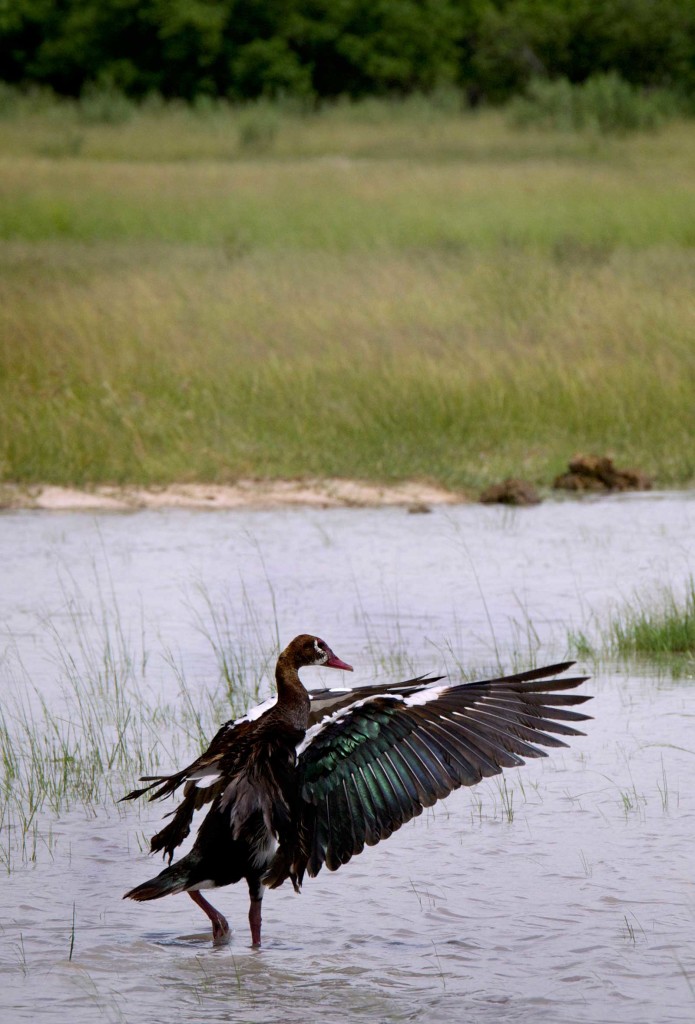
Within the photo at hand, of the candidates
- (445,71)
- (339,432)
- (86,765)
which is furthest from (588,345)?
(445,71)

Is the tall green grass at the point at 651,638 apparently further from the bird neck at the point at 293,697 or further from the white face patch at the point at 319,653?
the bird neck at the point at 293,697

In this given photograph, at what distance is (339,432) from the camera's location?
1192 cm

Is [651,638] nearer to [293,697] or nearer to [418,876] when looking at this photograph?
[418,876]

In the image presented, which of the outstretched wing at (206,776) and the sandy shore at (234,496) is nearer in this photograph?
the outstretched wing at (206,776)

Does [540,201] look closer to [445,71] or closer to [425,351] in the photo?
[425,351]

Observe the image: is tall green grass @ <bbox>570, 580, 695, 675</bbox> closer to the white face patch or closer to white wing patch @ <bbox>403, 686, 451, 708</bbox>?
the white face patch

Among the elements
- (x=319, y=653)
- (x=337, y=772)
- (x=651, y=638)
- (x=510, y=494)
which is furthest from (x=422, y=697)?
(x=510, y=494)

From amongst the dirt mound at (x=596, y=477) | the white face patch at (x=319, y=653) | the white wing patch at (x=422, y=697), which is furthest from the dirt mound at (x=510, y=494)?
the white wing patch at (x=422, y=697)

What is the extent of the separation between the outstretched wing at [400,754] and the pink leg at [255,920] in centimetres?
8

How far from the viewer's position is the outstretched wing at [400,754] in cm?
411

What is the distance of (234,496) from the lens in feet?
36.1

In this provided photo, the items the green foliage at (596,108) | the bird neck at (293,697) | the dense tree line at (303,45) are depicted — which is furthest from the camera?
the dense tree line at (303,45)

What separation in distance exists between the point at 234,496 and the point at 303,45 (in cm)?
3149

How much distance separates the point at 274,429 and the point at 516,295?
139 inches
